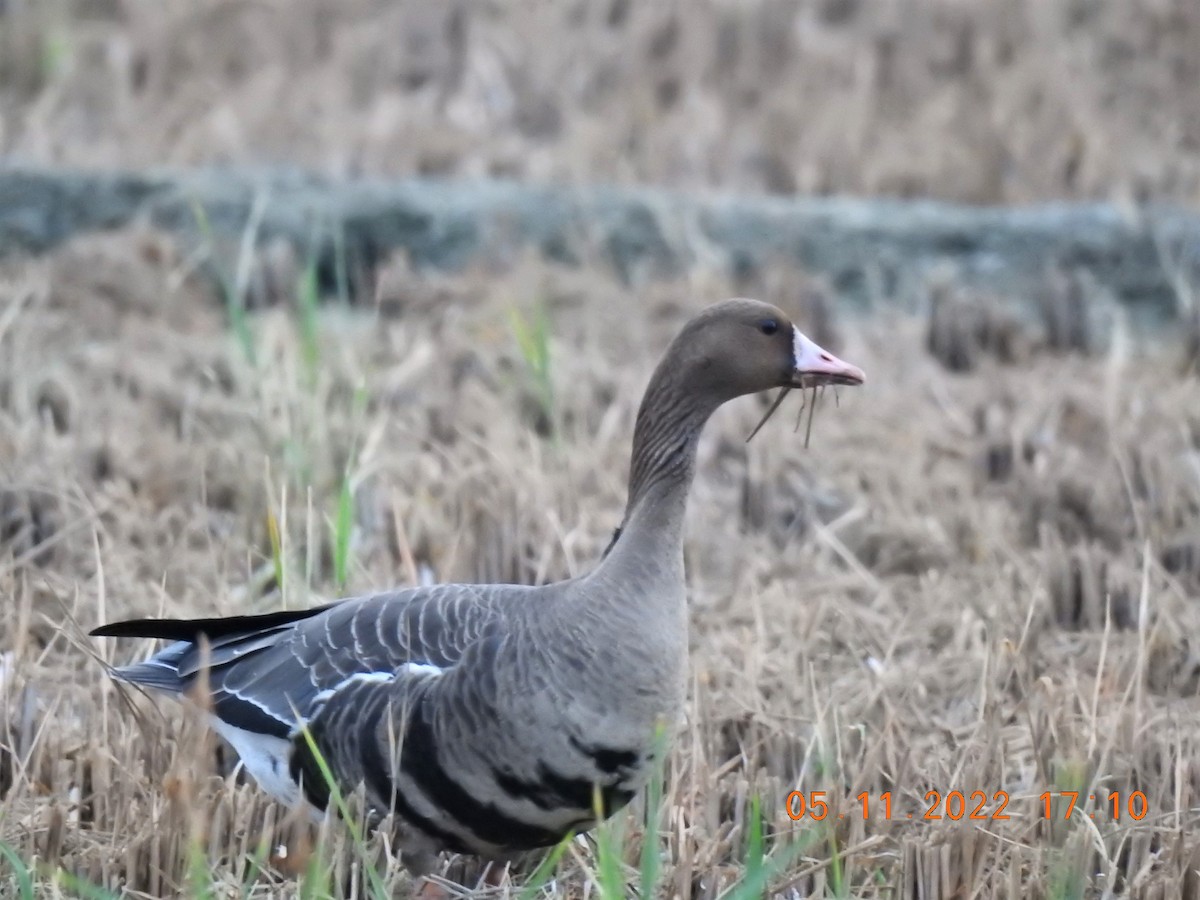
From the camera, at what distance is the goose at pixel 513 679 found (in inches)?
146

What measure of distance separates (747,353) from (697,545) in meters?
2.12

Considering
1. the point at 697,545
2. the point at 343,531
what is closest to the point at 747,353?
the point at 343,531

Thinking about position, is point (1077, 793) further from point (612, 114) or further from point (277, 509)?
point (612, 114)

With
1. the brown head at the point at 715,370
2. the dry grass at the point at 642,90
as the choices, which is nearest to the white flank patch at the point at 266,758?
the brown head at the point at 715,370

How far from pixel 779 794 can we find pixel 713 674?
3.08 ft

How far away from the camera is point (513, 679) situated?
12.3ft

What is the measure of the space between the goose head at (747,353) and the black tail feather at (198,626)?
113cm

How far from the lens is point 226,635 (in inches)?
171
